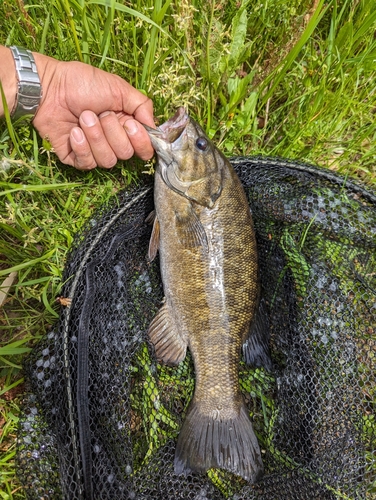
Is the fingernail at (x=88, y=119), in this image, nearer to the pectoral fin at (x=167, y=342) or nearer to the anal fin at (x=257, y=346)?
the pectoral fin at (x=167, y=342)

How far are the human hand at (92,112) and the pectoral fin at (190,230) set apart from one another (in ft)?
1.47

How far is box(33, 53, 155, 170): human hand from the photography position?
2416 mm

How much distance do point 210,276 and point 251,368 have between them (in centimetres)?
68

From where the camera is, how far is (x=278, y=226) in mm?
2785

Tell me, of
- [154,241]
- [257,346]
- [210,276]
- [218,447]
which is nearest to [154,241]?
[154,241]

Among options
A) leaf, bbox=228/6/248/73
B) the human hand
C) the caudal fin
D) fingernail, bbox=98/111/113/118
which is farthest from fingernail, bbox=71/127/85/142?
the caudal fin

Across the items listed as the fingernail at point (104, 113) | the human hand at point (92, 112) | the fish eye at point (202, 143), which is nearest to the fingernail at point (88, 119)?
the human hand at point (92, 112)

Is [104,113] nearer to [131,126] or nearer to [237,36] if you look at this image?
[131,126]

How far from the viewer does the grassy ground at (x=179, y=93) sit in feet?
8.34

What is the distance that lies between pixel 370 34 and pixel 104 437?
3.38 metres

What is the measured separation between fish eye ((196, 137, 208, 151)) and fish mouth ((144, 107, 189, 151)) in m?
0.11

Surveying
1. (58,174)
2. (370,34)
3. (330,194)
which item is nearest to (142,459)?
(58,174)

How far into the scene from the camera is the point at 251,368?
8.66 feet

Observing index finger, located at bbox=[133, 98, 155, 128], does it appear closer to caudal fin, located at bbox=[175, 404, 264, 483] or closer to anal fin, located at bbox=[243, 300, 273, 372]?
anal fin, located at bbox=[243, 300, 273, 372]
